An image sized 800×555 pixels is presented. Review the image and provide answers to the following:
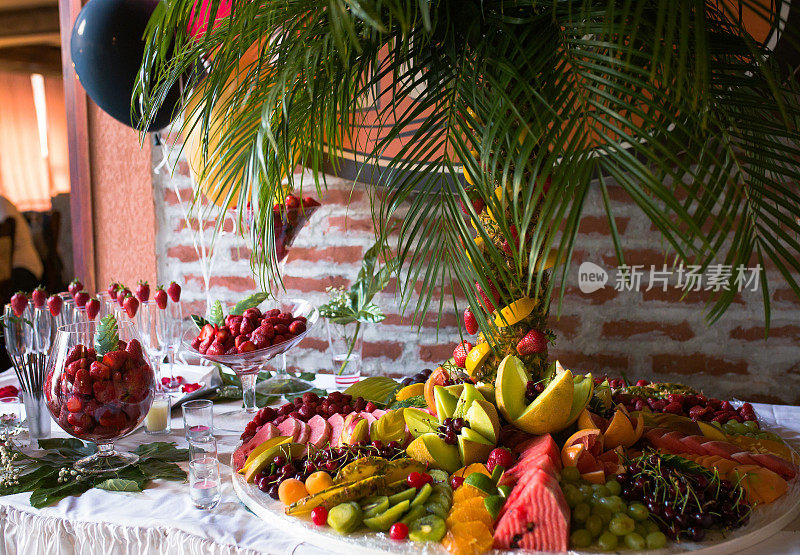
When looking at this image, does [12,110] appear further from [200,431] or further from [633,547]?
[633,547]

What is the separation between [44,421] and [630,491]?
3.68ft

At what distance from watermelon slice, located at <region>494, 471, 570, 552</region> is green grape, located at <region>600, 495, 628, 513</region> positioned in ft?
0.20

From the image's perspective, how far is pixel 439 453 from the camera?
101cm

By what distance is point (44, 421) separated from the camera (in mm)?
1321

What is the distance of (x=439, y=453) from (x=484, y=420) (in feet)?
0.28

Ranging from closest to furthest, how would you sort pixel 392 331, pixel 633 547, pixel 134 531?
pixel 633 547
pixel 134 531
pixel 392 331

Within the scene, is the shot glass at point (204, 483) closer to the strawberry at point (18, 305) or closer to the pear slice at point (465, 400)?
the pear slice at point (465, 400)

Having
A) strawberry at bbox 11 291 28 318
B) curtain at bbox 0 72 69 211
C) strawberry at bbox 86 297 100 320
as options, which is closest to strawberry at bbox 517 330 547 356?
strawberry at bbox 86 297 100 320

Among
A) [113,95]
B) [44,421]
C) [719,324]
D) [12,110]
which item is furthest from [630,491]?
[12,110]

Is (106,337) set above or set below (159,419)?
above

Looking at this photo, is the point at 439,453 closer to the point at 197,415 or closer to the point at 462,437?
the point at 462,437

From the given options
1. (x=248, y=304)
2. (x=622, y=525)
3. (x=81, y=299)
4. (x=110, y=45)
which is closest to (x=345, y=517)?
(x=622, y=525)

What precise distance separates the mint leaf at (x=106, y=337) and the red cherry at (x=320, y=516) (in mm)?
463

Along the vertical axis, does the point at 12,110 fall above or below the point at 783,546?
above
